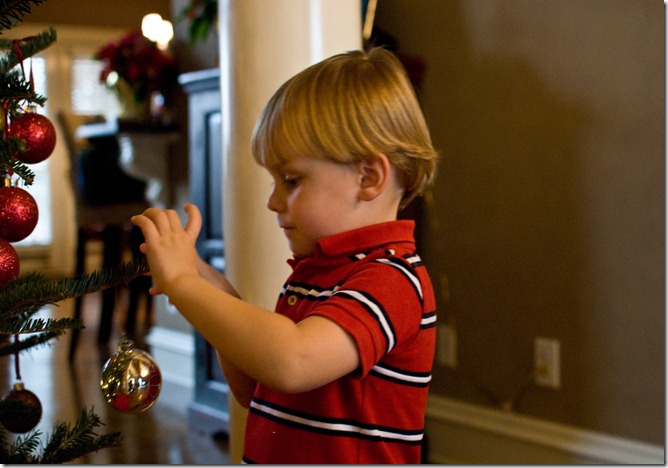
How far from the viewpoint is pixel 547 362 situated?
213cm

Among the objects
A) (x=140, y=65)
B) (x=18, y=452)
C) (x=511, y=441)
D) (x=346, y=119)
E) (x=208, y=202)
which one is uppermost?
(x=140, y=65)

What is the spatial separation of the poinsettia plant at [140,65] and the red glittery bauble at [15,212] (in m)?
2.72

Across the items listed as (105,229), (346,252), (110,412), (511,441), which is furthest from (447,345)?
(105,229)

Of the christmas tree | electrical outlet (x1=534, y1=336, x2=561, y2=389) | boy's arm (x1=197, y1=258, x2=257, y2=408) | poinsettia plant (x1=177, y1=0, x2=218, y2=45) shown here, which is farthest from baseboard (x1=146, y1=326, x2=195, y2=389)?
the christmas tree

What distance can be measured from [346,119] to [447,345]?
158 centimetres

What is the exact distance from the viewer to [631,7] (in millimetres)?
1921

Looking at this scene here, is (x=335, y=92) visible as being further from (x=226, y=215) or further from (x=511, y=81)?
(x=511, y=81)

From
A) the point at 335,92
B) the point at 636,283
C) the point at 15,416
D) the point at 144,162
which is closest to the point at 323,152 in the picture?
the point at 335,92

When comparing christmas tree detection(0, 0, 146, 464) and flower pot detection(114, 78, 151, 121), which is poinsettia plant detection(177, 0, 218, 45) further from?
christmas tree detection(0, 0, 146, 464)

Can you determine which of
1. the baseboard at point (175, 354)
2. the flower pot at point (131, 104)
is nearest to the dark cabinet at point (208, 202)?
the baseboard at point (175, 354)

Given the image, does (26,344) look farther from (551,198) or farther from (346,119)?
(551,198)

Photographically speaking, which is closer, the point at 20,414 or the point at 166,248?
the point at 166,248

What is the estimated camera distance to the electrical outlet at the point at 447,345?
7.78 ft

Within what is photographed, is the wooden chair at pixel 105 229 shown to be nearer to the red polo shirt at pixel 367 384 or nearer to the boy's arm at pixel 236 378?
the boy's arm at pixel 236 378
